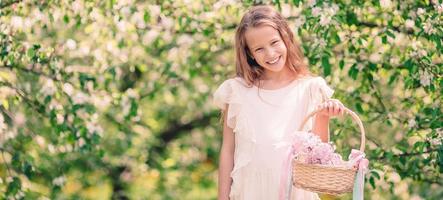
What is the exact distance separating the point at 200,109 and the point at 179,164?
0.65 m

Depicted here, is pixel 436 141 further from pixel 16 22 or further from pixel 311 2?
pixel 16 22

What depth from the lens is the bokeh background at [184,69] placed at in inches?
172

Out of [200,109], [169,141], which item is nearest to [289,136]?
[200,109]

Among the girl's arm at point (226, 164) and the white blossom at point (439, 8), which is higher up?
the white blossom at point (439, 8)

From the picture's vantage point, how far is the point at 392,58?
4848 mm

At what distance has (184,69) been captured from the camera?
5.98 metres

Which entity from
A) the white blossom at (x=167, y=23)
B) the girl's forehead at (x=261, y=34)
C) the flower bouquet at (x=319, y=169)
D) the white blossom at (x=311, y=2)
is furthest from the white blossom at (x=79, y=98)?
the flower bouquet at (x=319, y=169)

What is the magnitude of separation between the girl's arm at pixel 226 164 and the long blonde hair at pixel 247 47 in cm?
18

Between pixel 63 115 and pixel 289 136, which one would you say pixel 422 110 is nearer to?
pixel 289 136

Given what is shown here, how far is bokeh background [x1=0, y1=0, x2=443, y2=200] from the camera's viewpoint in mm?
4371

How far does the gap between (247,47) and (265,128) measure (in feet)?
1.07

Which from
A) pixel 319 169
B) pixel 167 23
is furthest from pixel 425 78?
pixel 167 23

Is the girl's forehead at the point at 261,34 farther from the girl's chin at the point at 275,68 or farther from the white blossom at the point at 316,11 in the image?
the white blossom at the point at 316,11

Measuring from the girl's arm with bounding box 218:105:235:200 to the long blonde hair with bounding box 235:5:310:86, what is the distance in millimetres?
176
